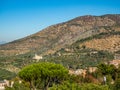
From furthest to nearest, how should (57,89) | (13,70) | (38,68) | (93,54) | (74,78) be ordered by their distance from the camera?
1. (93,54)
2. (13,70)
3. (74,78)
4. (38,68)
5. (57,89)

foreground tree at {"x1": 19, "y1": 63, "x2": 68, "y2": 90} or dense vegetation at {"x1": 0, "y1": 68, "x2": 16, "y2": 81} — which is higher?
foreground tree at {"x1": 19, "y1": 63, "x2": 68, "y2": 90}

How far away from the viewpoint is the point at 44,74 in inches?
2229

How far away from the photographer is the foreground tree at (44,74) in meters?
56.6

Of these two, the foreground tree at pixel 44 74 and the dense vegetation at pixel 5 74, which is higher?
the foreground tree at pixel 44 74

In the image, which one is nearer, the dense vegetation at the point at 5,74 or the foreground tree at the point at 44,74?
the foreground tree at the point at 44,74

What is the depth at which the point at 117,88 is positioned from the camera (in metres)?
48.8

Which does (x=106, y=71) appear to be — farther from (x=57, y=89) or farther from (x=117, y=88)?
(x=57, y=89)

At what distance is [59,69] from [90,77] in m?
21.2

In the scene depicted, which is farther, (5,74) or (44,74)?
(5,74)

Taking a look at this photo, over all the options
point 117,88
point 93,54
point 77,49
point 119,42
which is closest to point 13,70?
point 93,54

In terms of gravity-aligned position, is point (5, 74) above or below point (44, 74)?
below

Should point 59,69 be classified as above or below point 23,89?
above

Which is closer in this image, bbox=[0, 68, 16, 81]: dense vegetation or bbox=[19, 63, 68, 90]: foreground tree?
bbox=[19, 63, 68, 90]: foreground tree

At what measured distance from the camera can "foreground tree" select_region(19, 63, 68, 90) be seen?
56625 millimetres
